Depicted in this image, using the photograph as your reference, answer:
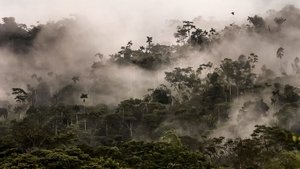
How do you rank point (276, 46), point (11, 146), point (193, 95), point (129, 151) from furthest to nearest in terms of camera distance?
point (276, 46), point (193, 95), point (129, 151), point (11, 146)

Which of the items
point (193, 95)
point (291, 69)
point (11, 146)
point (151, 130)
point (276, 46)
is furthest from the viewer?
point (276, 46)

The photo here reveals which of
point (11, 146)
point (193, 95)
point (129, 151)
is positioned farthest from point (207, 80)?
point (11, 146)

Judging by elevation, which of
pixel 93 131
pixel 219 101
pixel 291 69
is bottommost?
pixel 93 131

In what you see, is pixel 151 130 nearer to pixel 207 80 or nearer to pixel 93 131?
pixel 93 131

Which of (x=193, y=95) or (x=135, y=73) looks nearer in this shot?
(x=193, y=95)

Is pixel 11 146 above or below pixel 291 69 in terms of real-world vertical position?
below

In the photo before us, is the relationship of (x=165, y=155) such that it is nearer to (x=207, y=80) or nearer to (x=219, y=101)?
(x=219, y=101)

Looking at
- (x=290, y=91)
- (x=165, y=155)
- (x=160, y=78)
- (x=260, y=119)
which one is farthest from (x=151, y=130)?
(x=165, y=155)
